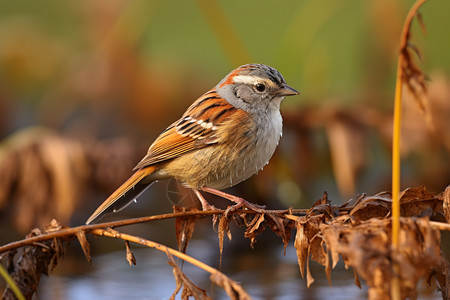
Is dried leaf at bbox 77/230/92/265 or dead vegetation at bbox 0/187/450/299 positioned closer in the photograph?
dead vegetation at bbox 0/187/450/299

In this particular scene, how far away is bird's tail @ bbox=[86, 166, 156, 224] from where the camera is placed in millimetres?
3955

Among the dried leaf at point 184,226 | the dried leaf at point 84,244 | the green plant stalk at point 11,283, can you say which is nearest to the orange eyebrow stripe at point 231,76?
the dried leaf at point 184,226

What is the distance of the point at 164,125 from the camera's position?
8.19m

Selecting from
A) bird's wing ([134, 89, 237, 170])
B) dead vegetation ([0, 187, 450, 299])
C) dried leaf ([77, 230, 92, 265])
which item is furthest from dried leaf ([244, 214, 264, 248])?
bird's wing ([134, 89, 237, 170])

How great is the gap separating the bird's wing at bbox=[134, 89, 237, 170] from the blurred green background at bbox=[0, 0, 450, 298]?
67.2 inches

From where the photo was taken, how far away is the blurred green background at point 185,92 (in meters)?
6.00

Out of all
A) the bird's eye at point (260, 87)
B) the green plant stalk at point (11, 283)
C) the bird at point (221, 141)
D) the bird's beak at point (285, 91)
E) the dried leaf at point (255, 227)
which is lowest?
the green plant stalk at point (11, 283)

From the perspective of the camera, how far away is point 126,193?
4168mm

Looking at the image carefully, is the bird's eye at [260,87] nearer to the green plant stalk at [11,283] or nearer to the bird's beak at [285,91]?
the bird's beak at [285,91]

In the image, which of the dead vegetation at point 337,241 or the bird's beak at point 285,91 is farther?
the bird's beak at point 285,91

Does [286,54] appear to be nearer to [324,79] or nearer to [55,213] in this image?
[324,79]

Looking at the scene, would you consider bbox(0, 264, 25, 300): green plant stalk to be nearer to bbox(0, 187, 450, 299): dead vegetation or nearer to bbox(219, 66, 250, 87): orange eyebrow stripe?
bbox(0, 187, 450, 299): dead vegetation

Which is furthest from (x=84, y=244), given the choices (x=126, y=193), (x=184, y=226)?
(x=126, y=193)

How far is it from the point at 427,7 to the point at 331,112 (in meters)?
5.26
